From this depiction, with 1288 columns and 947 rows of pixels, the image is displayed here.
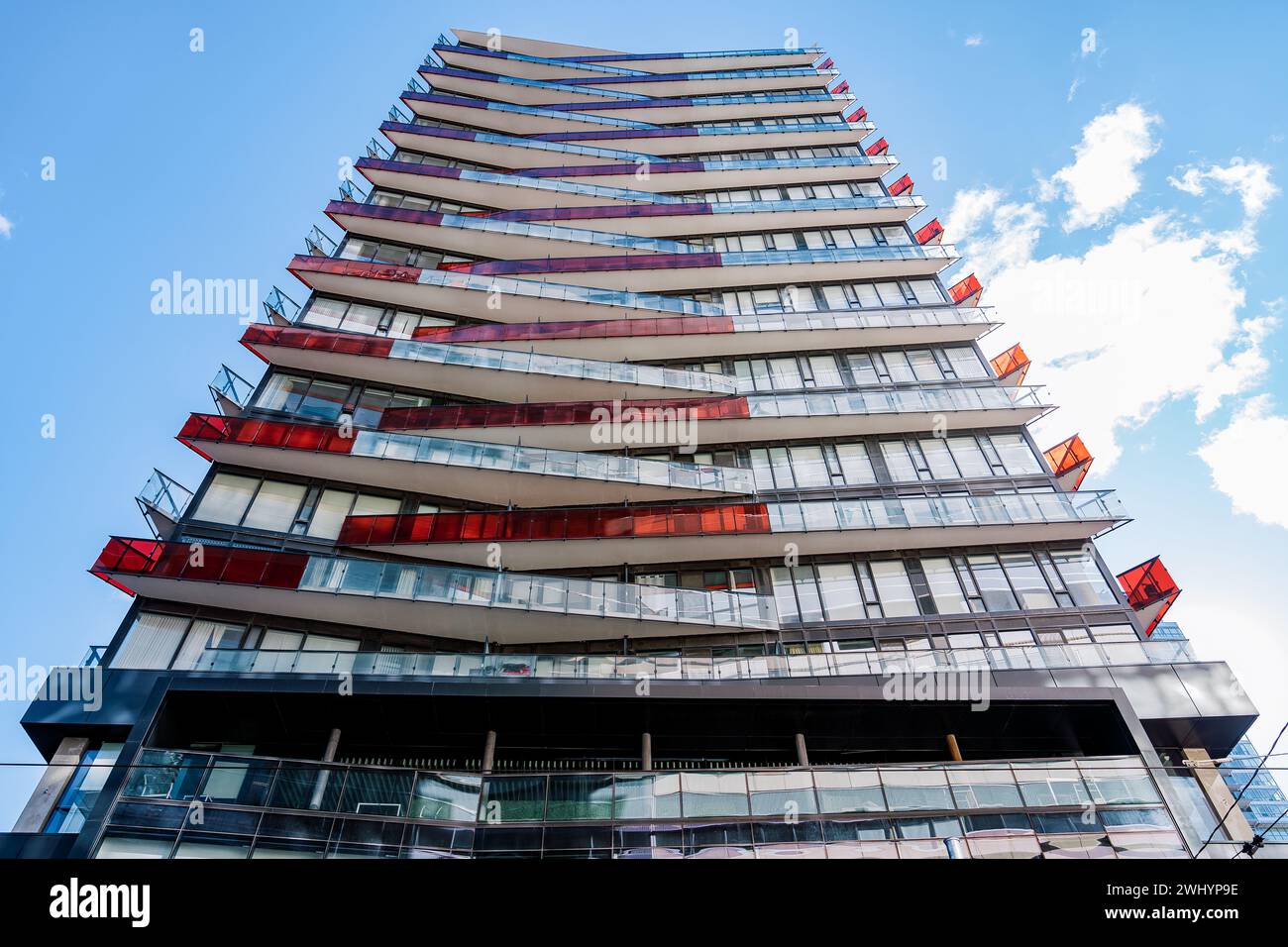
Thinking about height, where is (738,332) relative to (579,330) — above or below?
above

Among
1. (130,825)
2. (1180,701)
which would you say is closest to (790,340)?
(1180,701)

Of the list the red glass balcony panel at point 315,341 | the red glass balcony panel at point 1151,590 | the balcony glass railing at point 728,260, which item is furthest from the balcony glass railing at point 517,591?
A: the balcony glass railing at point 728,260

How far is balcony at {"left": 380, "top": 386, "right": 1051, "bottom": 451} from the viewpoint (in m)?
30.4

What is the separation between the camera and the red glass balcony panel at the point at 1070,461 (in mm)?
30453

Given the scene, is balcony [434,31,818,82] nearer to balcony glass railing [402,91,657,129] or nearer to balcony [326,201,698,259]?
balcony glass railing [402,91,657,129]

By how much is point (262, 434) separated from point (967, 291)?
32992 millimetres

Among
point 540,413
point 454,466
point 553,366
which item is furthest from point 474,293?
point 454,466

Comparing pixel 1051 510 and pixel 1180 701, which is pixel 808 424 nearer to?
pixel 1051 510

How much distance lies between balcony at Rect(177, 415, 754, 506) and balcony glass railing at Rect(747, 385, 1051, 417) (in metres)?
4.41

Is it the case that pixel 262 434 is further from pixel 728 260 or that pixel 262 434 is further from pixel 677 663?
pixel 728 260

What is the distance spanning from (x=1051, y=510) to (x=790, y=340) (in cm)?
1367

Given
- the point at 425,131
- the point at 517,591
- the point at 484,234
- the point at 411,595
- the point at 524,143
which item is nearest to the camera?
the point at 411,595

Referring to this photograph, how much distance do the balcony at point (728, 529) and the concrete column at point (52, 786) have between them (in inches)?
366

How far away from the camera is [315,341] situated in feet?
106
